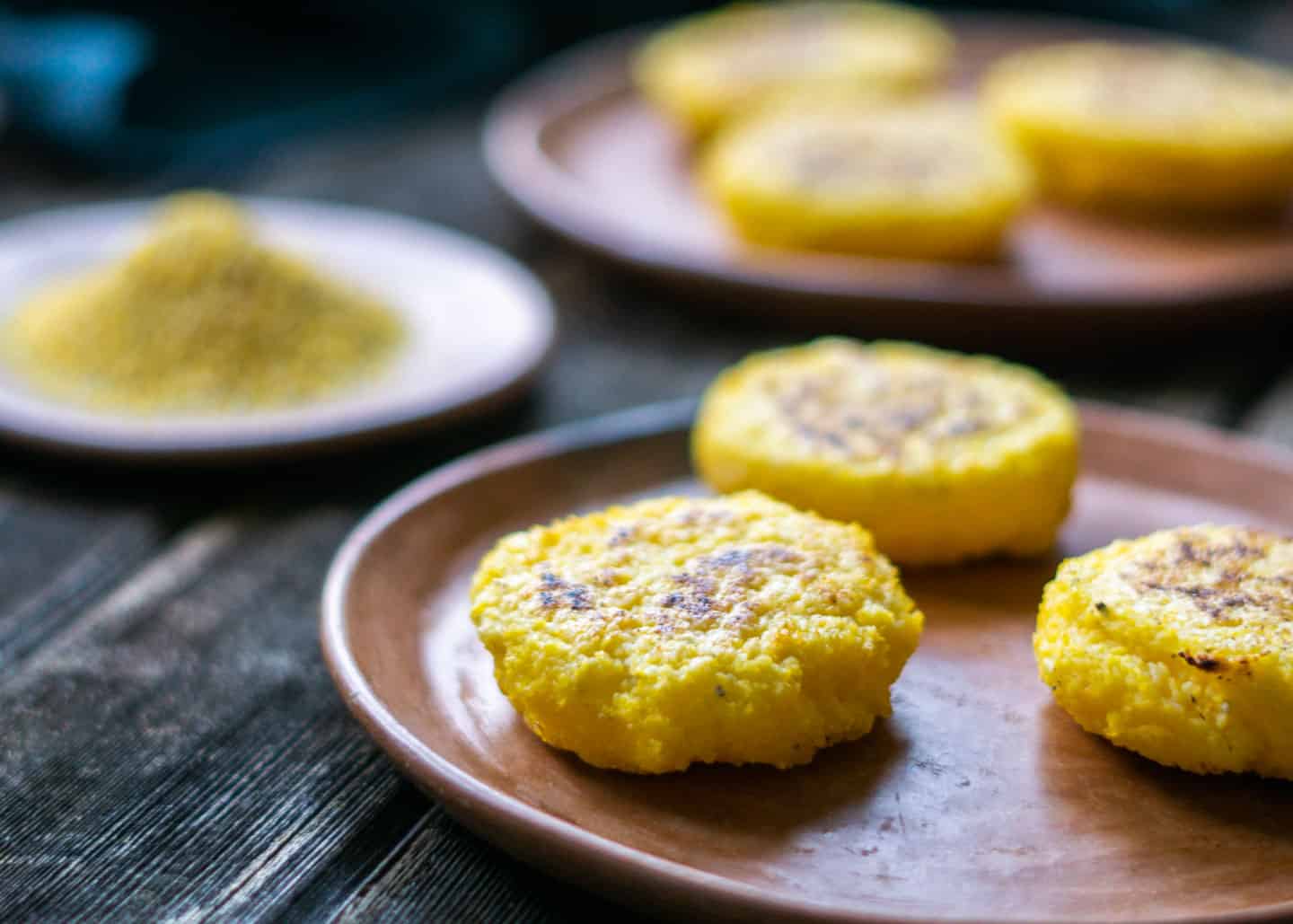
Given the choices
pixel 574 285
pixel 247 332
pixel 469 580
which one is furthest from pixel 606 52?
pixel 469 580

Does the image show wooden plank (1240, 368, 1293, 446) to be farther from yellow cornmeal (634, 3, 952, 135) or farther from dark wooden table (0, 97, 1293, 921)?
yellow cornmeal (634, 3, 952, 135)

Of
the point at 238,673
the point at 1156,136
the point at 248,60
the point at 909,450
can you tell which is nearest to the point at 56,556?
the point at 238,673

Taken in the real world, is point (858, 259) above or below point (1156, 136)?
below

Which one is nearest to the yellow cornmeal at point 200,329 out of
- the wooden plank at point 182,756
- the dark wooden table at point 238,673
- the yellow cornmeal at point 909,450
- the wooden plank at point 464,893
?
the dark wooden table at point 238,673

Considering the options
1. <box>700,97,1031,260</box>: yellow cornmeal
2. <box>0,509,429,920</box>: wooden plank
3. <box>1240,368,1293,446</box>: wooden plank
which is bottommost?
<box>1240,368,1293,446</box>: wooden plank

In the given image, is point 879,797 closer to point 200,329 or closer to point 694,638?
point 694,638

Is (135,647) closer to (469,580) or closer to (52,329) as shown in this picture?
(469,580)

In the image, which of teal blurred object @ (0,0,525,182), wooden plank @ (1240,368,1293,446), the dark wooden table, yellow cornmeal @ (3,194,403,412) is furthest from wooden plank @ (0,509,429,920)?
teal blurred object @ (0,0,525,182)

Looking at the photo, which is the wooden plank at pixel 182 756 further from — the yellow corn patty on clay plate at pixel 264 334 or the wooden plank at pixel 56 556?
the yellow corn patty on clay plate at pixel 264 334
